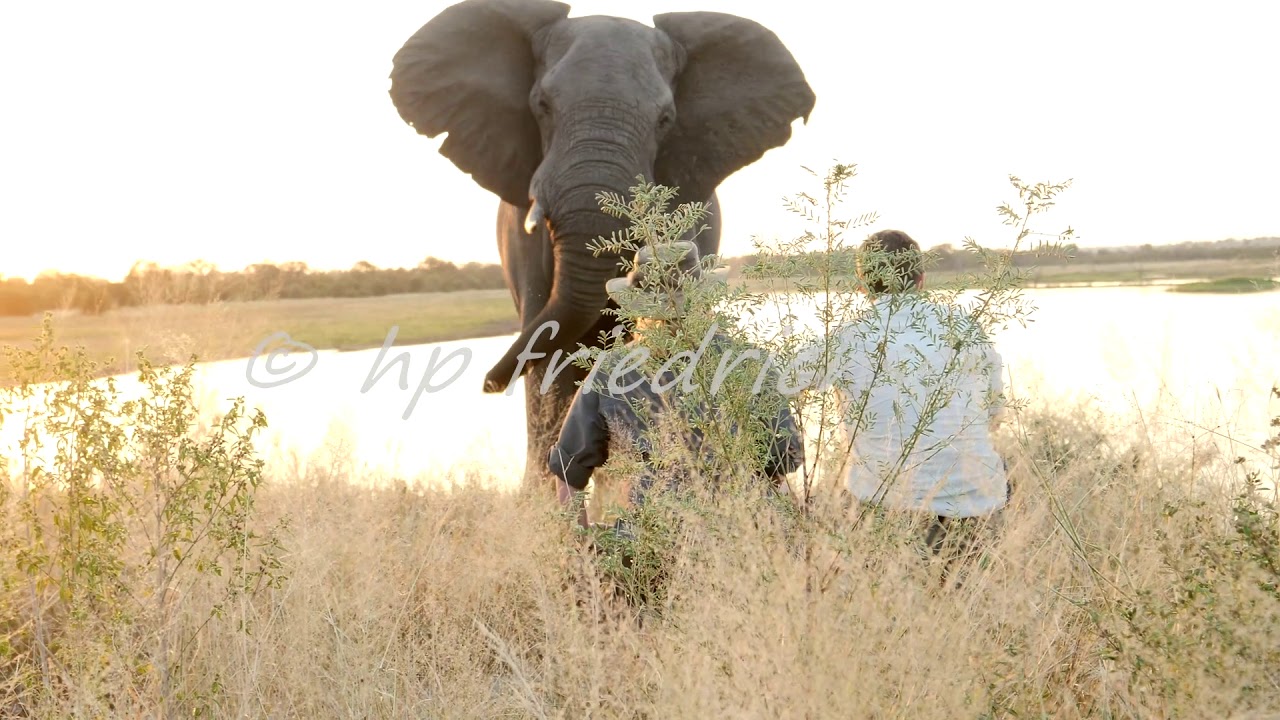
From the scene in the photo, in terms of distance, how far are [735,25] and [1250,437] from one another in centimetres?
480

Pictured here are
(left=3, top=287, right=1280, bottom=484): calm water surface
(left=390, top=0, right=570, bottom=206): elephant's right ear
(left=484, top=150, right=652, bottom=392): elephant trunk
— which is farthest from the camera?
(left=390, top=0, right=570, bottom=206): elephant's right ear

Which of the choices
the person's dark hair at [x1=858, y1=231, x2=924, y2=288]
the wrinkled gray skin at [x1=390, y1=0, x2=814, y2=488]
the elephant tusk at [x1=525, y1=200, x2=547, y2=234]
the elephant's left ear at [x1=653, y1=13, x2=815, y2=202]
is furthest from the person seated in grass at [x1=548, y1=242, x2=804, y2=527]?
the elephant's left ear at [x1=653, y1=13, x2=815, y2=202]

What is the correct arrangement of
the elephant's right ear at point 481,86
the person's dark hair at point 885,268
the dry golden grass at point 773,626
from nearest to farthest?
the dry golden grass at point 773,626 < the person's dark hair at point 885,268 < the elephant's right ear at point 481,86

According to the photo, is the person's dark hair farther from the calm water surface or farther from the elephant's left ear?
the elephant's left ear

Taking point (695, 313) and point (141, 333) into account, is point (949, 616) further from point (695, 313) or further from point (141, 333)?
point (141, 333)

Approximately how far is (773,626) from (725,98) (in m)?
6.42

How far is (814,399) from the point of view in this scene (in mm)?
3836

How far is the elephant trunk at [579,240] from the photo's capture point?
7203 millimetres

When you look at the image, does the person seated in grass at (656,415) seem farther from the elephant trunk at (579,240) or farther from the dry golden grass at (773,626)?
the elephant trunk at (579,240)

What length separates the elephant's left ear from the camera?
28.5ft

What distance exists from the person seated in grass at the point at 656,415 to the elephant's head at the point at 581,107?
2.46m

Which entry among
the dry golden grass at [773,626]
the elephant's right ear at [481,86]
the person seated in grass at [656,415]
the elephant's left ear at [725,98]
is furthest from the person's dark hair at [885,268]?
the elephant's right ear at [481,86]

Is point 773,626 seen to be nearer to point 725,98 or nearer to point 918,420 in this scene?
point 918,420

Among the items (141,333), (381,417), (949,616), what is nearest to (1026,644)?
(949,616)
